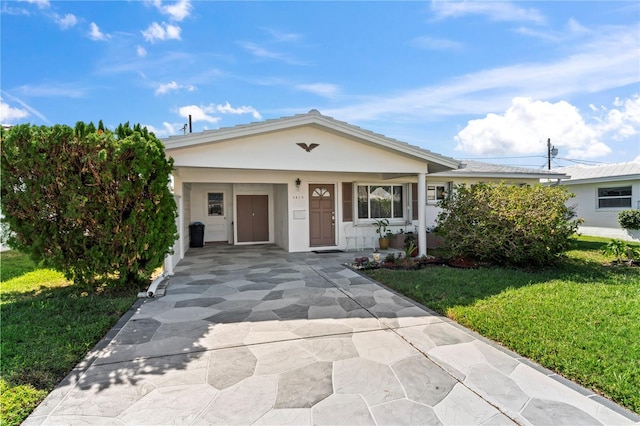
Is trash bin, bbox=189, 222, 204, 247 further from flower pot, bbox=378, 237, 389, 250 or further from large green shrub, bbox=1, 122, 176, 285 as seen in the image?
flower pot, bbox=378, 237, 389, 250

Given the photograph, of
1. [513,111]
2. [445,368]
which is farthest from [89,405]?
[513,111]

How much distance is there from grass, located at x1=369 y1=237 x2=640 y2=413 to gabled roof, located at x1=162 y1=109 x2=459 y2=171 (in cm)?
330

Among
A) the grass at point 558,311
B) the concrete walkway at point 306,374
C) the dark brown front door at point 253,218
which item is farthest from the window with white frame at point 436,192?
the concrete walkway at point 306,374

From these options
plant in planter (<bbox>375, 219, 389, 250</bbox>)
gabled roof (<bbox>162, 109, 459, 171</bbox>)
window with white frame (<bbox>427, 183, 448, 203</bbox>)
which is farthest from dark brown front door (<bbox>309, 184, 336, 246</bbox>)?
window with white frame (<bbox>427, 183, 448, 203</bbox>)

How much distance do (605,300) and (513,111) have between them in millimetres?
12695

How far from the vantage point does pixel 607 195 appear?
15320 mm

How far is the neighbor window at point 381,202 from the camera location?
1228 cm

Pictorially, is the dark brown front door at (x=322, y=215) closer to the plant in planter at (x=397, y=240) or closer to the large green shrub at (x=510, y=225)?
the plant in planter at (x=397, y=240)

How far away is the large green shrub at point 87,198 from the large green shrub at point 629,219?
17.6 meters

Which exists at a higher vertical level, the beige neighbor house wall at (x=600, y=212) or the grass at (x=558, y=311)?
the beige neighbor house wall at (x=600, y=212)

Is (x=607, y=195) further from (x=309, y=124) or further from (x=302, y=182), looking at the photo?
(x=309, y=124)

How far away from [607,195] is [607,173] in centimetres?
116

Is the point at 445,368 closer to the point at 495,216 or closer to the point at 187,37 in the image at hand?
the point at 495,216

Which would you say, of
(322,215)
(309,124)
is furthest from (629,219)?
(309,124)
